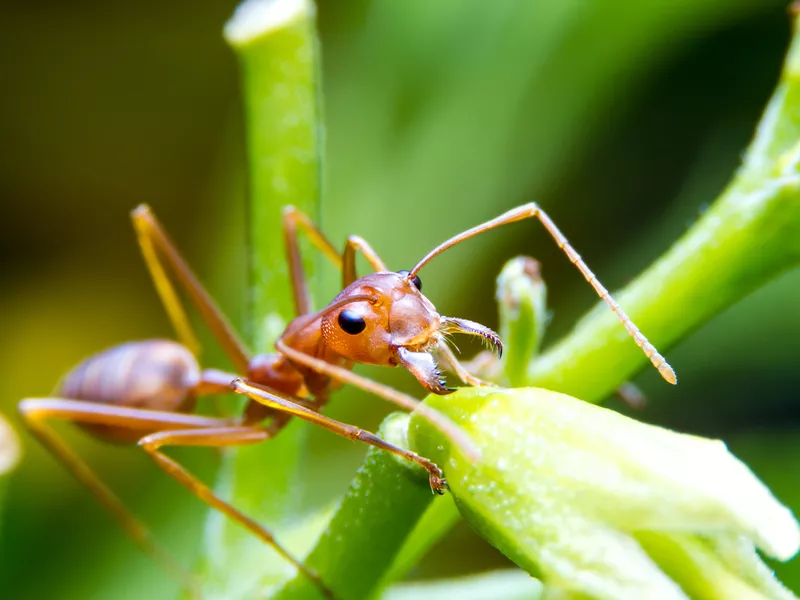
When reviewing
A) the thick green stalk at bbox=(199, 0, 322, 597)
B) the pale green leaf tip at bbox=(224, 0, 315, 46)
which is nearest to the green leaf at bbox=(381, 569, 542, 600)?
the thick green stalk at bbox=(199, 0, 322, 597)

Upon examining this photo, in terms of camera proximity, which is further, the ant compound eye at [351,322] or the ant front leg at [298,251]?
the ant front leg at [298,251]

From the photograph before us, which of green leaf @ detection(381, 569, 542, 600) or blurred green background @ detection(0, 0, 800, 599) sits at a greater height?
blurred green background @ detection(0, 0, 800, 599)

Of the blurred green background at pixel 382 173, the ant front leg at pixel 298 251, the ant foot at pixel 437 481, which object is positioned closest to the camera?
the ant foot at pixel 437 481

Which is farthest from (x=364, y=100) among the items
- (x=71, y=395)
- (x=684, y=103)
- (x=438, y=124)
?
(x=71, y=395)

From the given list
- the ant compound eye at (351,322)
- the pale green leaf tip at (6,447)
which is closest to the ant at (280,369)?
→ the ant compound eye at (351,322)

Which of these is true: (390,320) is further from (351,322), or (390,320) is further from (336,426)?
(336,426)

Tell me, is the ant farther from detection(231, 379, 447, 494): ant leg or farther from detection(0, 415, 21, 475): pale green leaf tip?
detection(0, 415, 21, 475): pale green leaf tip

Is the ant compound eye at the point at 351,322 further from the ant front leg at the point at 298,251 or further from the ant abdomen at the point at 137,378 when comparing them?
the ant abdomen at the point at 137,378

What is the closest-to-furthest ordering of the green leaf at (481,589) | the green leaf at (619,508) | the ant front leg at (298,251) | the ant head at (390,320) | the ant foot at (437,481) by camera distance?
the green leaf at (619,508) < the ant foot at (437,481) < the ant head at (390,320) < the green leaf at (481,589) < the ant front leg at (298,251)
